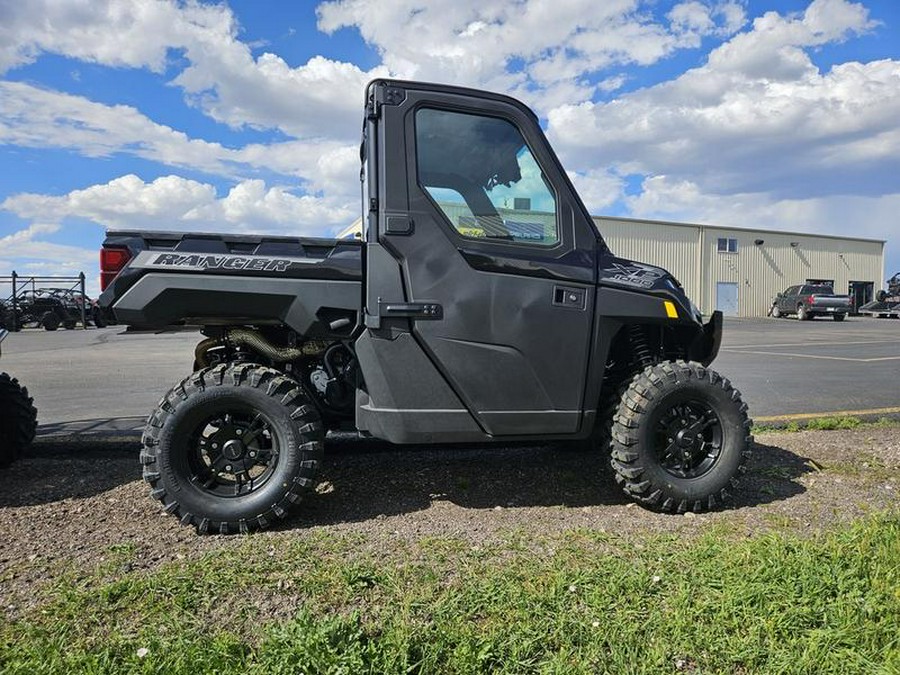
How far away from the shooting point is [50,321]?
79.1ft

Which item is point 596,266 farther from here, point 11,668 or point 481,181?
point 11,668

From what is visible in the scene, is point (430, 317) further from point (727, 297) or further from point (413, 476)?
point (727, 297)

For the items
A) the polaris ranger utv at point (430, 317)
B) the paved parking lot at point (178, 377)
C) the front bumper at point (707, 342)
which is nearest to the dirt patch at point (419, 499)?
the polaris ranger utv at point (430, 317)

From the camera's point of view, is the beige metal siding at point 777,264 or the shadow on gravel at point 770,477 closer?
the shadow on gravel at point 770,477

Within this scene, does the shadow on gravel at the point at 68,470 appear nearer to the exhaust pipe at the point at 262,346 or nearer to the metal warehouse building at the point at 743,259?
the exhaust pipe at the point at 262,346

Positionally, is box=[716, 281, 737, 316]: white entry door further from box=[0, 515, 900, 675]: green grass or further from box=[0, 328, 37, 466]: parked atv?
box=[0, 328, 37, 466]: parked atv

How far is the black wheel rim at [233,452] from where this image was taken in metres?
3.42

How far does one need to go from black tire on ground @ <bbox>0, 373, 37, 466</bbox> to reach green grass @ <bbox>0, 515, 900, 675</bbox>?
6.62 ft

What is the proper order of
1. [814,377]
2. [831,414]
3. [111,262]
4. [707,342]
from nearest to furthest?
1. [111,262]
2. [707,342]
3. [831,414]
4. [814,377]

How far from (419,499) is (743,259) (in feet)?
136

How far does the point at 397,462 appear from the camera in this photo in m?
4.65

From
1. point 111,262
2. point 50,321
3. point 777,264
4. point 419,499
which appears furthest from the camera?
point 777,264

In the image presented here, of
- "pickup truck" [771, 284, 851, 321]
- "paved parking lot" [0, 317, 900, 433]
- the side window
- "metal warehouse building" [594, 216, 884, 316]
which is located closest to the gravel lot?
"paved parking lot" [0, 317, 900, 433]

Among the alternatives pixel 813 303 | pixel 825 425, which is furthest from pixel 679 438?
pixel 813 303
